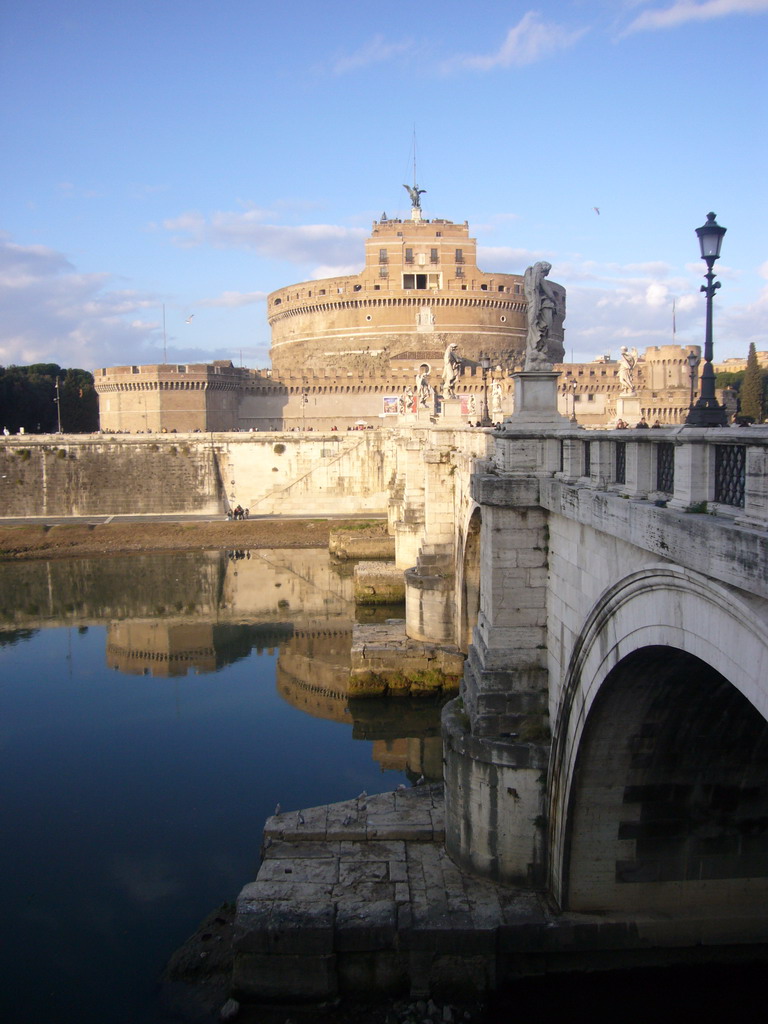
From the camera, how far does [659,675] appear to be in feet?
19.9

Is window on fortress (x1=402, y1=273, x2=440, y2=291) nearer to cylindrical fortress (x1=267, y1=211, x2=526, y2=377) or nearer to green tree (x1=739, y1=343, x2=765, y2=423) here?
cylindrical fortress (x1=267, y1=211, x2=526, y2=377)

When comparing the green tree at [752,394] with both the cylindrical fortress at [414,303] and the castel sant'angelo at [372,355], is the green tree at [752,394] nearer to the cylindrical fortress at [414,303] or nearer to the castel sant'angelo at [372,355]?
the castel sant'angelo at [372,355]

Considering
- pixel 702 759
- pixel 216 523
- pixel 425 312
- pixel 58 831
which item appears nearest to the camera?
pixel 702 759

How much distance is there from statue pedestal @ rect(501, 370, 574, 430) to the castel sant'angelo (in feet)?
133

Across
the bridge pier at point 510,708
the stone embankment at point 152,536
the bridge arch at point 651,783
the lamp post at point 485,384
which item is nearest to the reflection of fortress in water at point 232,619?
the stone embankment at point 152,536

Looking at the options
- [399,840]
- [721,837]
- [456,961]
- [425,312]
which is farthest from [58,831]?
[425,312]

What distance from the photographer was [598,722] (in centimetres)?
667

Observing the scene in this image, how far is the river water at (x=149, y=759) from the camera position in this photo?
29.2ft

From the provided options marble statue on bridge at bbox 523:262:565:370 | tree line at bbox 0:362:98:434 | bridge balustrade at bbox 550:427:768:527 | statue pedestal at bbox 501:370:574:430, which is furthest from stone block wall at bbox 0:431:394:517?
bridge balustrade at bbox 550:427:768:527

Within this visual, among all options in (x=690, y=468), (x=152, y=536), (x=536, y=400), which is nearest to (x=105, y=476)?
(x=152, y=536)

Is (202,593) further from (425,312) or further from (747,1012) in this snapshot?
(425,312)

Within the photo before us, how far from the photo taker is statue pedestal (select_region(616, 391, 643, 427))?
38.1 ft

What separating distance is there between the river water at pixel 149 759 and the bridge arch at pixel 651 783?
3.99m

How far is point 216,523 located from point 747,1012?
3129 cm
